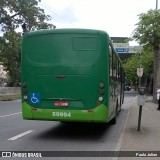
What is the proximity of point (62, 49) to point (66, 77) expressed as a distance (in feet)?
2.74

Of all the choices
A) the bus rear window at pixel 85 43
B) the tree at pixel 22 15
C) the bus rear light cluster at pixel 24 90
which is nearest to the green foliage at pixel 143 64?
the tree at pixel 22 15

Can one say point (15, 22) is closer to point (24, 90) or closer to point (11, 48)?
point (11, 48)

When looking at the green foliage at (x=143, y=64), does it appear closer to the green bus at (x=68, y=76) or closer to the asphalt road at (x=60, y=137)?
the asphalt road at (x=60, y=137)

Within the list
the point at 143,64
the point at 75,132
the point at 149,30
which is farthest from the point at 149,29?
the point at 143,64

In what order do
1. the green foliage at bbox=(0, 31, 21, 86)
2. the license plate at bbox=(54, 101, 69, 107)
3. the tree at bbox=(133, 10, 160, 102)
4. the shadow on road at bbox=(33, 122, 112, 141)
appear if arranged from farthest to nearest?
the green foliage at bbox=(0, 31, 21, 86) → the tree at bbox=(133, 10, 160, 102) → the shadow on road at bbox=(33, 122, 112, 141) → the license plate at bbox=(54, 101, 69, 107)

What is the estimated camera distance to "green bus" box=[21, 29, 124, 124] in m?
12.1

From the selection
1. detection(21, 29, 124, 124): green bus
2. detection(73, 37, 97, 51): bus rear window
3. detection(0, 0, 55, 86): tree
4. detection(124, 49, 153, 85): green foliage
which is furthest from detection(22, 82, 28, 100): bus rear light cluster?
detection(124, 49, 153, 85): green foliage

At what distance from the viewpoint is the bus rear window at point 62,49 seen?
40.0 ft

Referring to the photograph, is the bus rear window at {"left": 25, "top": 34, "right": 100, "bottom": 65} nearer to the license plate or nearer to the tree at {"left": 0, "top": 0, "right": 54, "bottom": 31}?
the license plate

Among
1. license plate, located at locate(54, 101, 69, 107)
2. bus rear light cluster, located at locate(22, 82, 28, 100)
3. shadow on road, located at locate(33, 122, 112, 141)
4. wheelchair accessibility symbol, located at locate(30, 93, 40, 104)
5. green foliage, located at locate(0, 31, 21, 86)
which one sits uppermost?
green foliage, located at locate(0, 31, 21, 86)

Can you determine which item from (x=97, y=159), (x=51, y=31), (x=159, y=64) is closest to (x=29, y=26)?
(x=159, y=64)

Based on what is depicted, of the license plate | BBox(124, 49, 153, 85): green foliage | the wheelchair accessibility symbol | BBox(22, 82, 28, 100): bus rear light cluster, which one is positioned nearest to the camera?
the license plate

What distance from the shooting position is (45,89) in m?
12.3

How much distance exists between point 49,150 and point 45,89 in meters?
2.51
